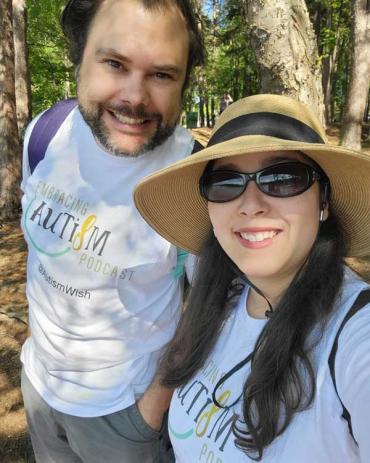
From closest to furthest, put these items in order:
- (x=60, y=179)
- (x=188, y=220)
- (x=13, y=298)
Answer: (x=188, y=220) → (x=60, y=179) → (x=13, y=298)

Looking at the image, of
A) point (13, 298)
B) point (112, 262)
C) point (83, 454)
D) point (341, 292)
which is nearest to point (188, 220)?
point (112, 262)

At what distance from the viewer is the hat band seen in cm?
119

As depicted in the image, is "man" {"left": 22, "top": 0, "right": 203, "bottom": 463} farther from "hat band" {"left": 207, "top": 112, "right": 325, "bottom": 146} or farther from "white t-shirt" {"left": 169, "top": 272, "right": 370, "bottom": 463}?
"hat band" {"left": 207, "top": 112, "right": 325, "bottom": 146}

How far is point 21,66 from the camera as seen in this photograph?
339 inches

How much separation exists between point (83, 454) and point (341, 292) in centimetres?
137

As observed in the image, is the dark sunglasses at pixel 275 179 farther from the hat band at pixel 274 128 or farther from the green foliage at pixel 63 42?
the green foliage at pixel 63 42

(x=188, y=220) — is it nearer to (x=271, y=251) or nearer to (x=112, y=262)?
(x=112, y=262)

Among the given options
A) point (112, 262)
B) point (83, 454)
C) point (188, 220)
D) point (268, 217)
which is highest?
point (268, 217)

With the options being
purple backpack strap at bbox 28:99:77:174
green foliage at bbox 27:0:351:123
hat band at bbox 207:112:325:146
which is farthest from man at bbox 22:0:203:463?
green foliage at bbox 27:0:351:123

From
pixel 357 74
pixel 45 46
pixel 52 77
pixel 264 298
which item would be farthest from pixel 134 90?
pixel 45 46

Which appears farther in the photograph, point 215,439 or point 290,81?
point 290,81

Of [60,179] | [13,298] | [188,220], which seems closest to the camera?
[188,220]

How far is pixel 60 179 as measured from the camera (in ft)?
5.99

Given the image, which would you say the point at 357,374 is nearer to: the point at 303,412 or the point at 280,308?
the point at 303,412
